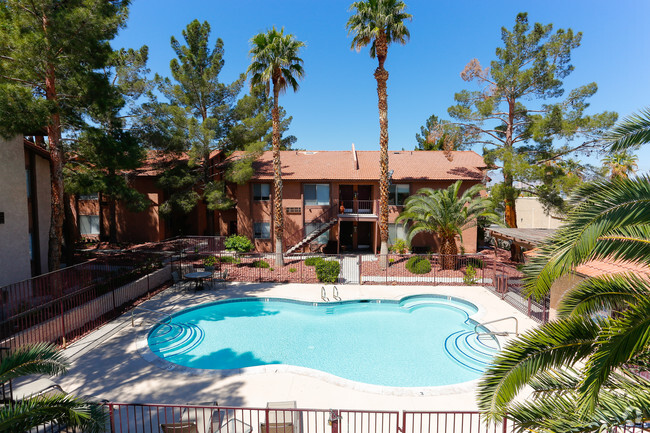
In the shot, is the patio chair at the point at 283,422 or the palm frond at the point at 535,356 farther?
the patio chair at the point at 283,422

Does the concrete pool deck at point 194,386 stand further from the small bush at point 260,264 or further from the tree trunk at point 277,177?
the tree trunk at point 277,177

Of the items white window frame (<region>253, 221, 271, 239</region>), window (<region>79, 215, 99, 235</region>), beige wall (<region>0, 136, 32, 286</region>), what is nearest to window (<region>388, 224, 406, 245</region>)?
white window frame (<region>253, 221, 271, 239</region>)

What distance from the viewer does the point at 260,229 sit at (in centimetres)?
2544

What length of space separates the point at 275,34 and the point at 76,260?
61.1 ft

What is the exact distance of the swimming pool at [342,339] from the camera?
33.0ft

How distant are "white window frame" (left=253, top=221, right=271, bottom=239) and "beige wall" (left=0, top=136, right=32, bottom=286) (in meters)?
13.7

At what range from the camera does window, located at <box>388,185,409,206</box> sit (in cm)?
2509

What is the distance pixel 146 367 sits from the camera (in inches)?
363

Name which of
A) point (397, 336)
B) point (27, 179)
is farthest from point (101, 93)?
point (397, 336)

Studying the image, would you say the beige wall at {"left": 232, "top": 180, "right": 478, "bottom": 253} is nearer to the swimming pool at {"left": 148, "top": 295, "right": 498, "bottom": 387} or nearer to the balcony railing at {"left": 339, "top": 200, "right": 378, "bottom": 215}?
the balcony railing at {"left": 339, "top": 200, "right": 378, "bottom": 215}

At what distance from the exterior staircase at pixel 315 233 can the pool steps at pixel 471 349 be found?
12410mm

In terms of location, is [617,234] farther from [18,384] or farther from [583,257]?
[18,384]

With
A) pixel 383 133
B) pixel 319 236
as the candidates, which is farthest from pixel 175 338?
pixel 383 133

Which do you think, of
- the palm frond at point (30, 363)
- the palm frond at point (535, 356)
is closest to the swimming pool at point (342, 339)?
the palm frond at point (30, 363)
